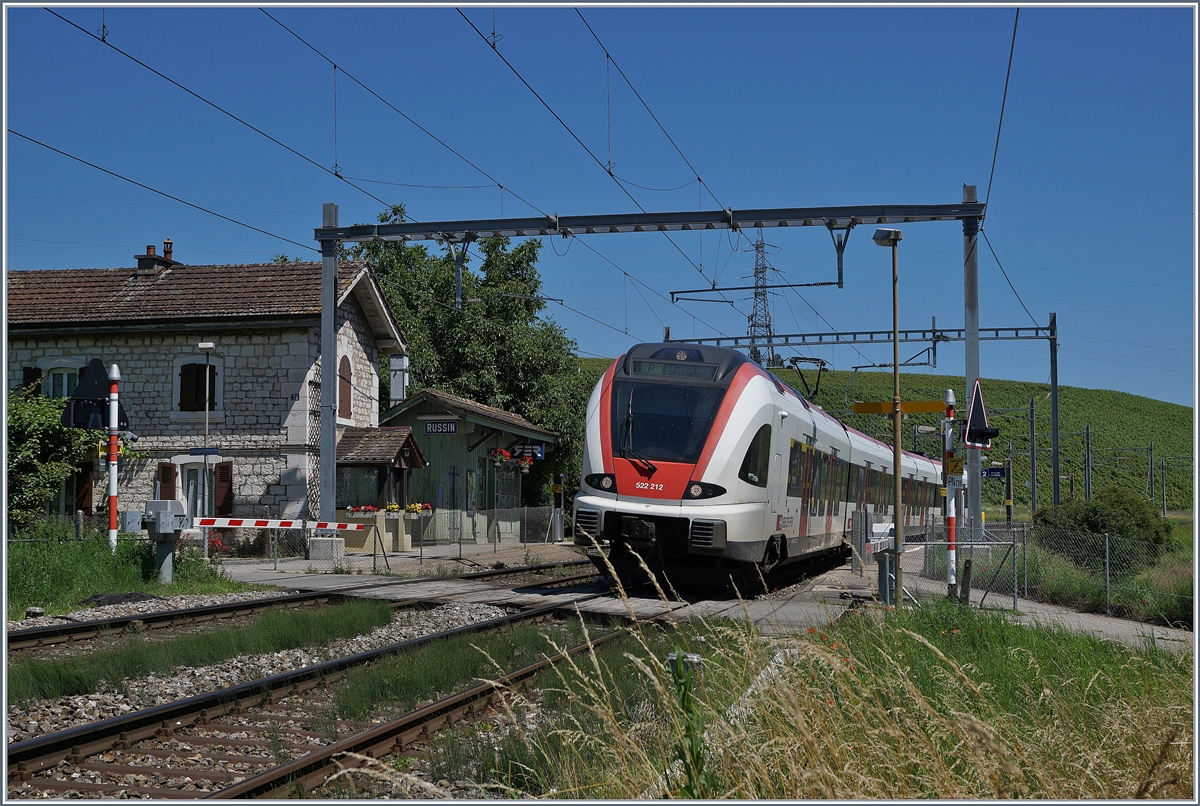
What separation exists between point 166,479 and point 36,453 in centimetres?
344

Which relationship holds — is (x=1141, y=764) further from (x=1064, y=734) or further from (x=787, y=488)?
(x=787, y=488)

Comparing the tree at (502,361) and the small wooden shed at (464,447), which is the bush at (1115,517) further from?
the tree at (502,361)

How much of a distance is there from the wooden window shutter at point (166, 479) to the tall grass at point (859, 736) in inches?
910

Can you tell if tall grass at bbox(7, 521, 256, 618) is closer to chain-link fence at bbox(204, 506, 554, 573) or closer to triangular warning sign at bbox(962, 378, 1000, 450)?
chain-link fence at bbox(204, 506, 554, 573)

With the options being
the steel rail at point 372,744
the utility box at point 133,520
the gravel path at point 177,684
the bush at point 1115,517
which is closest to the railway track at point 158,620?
the gravel path at point 177,684

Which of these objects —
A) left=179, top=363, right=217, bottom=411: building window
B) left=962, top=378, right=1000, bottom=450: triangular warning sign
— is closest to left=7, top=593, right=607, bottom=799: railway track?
left=962, top=378, right=1000, bottom=450: triangular warning sign

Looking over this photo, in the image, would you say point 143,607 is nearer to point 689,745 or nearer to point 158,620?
point 158,620

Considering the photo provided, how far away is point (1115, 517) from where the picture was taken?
25.8 metres

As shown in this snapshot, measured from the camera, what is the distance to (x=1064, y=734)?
17.3ft

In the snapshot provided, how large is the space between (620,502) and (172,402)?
18.4 meters

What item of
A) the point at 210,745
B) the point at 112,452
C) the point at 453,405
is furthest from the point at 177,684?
the point at 453,405

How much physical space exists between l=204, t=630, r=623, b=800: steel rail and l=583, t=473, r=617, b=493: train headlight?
251 inches

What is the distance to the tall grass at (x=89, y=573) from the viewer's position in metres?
14.2

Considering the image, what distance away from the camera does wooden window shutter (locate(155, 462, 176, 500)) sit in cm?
2866
